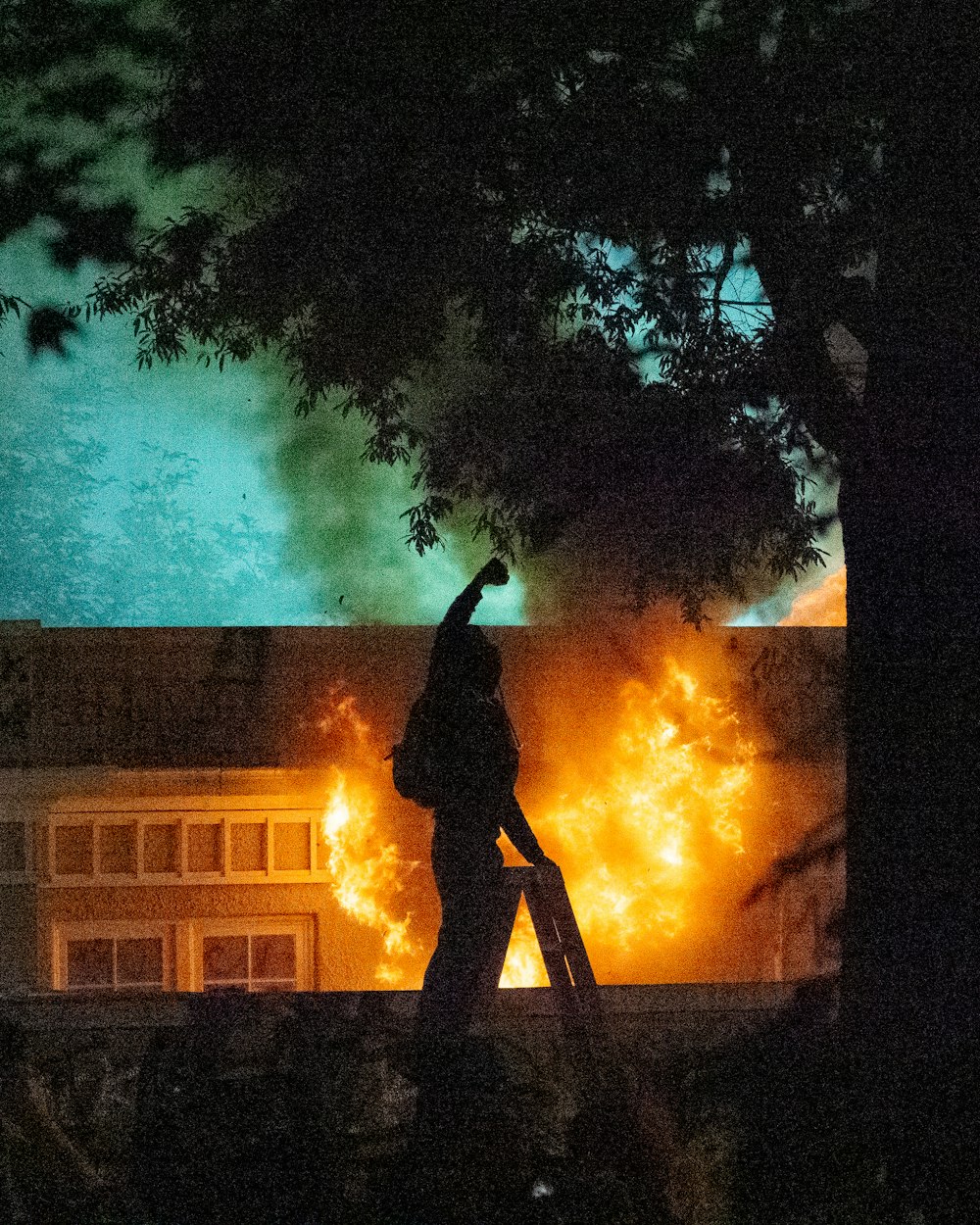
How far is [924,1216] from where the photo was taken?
418 cm

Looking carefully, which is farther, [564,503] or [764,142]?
[564,503]

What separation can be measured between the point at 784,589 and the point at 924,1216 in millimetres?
13457

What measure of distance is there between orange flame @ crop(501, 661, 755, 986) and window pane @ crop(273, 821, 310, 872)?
6.69 ft

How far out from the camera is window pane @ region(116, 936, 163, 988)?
34.4 feet

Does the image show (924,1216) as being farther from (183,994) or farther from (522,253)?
(522,253)

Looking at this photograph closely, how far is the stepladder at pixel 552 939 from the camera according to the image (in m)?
4.74

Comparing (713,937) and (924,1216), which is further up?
(713,937)

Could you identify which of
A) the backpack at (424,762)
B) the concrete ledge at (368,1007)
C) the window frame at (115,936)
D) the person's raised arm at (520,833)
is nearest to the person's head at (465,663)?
the backpack at (424,762)

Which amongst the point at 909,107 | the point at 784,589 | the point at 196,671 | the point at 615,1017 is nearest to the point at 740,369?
the point at 909,107

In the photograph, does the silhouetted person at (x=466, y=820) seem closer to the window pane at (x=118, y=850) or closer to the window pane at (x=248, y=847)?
the window pane at (x=248, y=847)

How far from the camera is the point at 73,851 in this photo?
34.3 feet

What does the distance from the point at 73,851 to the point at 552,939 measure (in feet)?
22.6

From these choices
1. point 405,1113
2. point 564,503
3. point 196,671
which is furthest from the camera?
point 196,671

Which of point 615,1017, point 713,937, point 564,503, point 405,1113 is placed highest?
point 564,503
